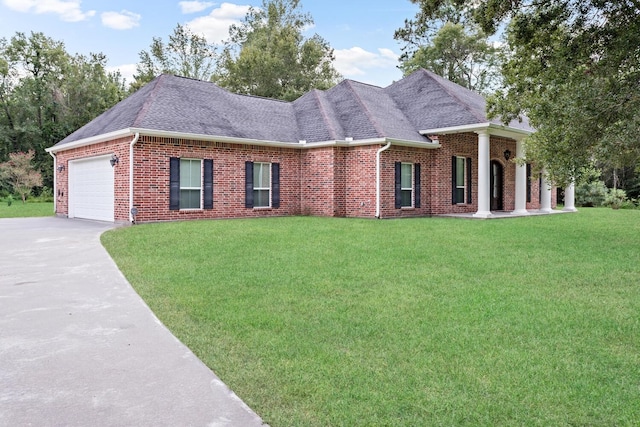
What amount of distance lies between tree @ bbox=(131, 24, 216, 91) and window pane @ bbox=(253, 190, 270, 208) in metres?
27.3

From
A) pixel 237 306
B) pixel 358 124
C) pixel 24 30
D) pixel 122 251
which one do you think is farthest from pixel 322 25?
pixel 237 306

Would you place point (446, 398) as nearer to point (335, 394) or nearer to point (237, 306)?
point (335, 394)

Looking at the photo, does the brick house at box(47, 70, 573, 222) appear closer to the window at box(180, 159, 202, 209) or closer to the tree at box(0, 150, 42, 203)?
the window at box(180, 159, 202, 209)

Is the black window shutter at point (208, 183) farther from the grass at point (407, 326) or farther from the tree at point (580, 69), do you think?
the tree at point (580, 69)

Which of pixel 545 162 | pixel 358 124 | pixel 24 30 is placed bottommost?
pixel 545 162

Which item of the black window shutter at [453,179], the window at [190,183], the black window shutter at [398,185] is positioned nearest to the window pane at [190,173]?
the window at [190,183]

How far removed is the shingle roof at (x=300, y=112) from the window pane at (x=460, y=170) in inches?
74.6

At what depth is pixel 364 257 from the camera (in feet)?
26.6

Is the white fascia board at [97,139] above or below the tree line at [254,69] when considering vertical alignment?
below

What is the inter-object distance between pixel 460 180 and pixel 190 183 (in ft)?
33.7

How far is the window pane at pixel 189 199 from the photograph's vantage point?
1469cm

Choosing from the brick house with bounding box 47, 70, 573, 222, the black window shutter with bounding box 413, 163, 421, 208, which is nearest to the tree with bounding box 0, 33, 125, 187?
the brick house with bounding box 47, 70, 573, 222

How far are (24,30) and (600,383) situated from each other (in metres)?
45.4

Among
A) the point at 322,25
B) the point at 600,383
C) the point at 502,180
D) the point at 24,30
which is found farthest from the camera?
the point at 322,25
